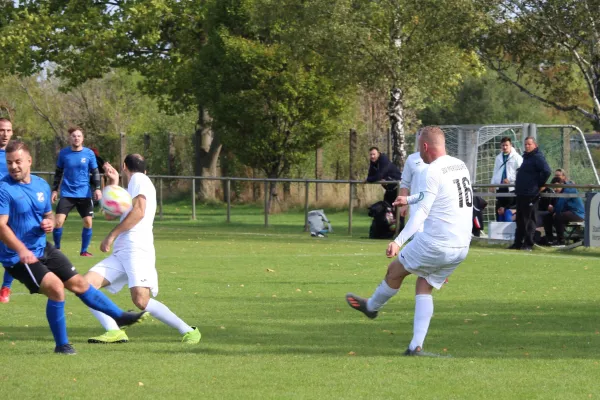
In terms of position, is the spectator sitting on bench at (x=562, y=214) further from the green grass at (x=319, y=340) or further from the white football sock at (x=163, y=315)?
the white football sock at (x=163, y=315)

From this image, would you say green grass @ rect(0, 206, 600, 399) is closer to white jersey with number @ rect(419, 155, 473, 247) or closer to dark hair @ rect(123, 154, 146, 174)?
white jersey with number @ rect(419, 155, 473, 247)

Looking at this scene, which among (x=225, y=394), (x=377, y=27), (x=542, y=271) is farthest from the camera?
(x=377, y=27)

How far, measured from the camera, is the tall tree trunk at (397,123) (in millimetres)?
30281

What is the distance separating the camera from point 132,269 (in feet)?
31.2

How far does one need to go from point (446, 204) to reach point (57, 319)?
3249mm

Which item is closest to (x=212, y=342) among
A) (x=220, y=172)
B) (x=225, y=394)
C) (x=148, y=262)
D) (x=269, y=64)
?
(x=148, y=262)

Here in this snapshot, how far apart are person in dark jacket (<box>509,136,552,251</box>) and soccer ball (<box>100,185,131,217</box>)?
12.5m

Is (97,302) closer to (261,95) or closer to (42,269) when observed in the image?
(42,269)

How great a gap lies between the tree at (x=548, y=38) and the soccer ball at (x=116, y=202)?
62.0ft

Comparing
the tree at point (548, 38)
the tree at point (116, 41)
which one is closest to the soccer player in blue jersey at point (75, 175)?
the tree at point (548, 38)

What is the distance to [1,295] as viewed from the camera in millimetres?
12734

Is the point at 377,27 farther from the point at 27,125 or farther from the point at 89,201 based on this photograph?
the point at 27,125

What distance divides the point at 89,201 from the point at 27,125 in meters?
44.9

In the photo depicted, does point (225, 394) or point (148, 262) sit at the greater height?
point (148, 262)
